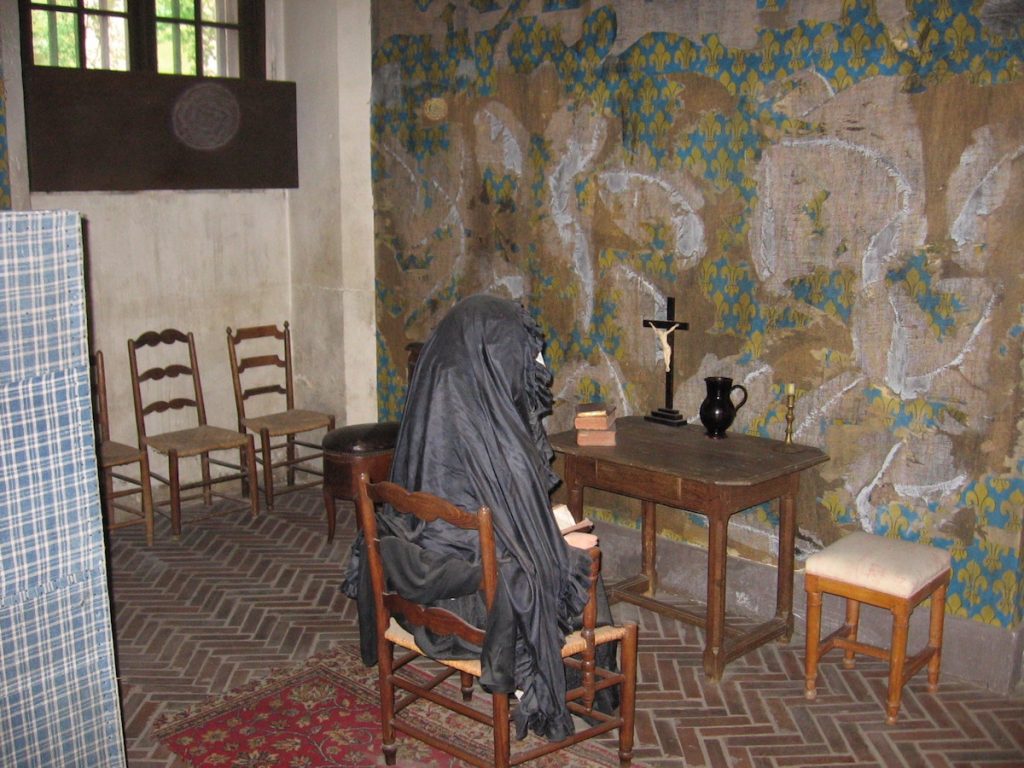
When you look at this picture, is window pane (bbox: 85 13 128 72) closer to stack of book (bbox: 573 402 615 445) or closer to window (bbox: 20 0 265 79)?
window (bbox: 20 0 265 79)

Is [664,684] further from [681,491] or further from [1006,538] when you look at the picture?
[1006,538]

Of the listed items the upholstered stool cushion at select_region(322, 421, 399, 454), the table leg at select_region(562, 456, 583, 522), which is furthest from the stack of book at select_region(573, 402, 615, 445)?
the upholstered stool cushion at select_region(322, 421, 399, 454)

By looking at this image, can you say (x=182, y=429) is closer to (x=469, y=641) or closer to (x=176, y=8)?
(x=176, y=8)

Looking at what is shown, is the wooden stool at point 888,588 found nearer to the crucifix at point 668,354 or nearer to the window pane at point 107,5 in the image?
the crucifix at point 668,354

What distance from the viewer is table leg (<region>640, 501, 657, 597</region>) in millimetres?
5465

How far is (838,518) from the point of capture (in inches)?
197

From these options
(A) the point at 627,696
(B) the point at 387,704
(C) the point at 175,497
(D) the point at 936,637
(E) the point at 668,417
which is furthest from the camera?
(C) the point at 175,497

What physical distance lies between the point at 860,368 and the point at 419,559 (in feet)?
7.88

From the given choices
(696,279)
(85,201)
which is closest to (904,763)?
(696,279)

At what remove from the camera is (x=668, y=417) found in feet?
17.5

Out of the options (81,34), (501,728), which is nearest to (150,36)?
(81,34)

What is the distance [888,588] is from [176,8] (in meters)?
5.59

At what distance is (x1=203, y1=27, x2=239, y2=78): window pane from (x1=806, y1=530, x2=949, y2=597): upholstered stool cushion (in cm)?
509

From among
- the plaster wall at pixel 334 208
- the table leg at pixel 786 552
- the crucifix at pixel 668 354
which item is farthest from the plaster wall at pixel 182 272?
the table leg at pixel 786 552
